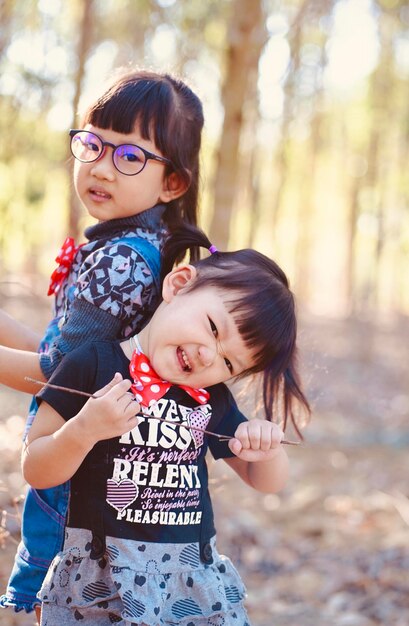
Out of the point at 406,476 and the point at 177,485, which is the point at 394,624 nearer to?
the point at 177,485

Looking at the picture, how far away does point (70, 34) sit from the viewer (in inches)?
639

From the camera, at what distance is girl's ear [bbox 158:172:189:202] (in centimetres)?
208

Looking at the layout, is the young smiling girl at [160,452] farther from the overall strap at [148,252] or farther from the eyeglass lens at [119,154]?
the eyeglass lens at [119,154]

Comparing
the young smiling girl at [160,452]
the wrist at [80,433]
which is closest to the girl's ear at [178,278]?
the young smiling girl at [160,452]

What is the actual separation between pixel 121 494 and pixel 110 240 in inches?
23.9

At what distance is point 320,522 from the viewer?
18.4 feet

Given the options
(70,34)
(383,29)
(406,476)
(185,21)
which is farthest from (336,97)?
(406,476)

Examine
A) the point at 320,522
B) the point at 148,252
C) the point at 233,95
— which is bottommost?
the point at 320,522

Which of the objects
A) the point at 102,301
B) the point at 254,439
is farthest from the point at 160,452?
the point at 102,301

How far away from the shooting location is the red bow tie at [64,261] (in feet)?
6.73

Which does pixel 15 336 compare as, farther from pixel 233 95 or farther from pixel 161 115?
pixel 233 95

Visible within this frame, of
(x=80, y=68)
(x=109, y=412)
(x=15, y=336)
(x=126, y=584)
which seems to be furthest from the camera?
(x=80, y=68)

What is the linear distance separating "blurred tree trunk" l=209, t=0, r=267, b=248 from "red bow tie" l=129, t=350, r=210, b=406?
299 cm

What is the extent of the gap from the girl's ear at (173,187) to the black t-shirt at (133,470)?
464 mm
